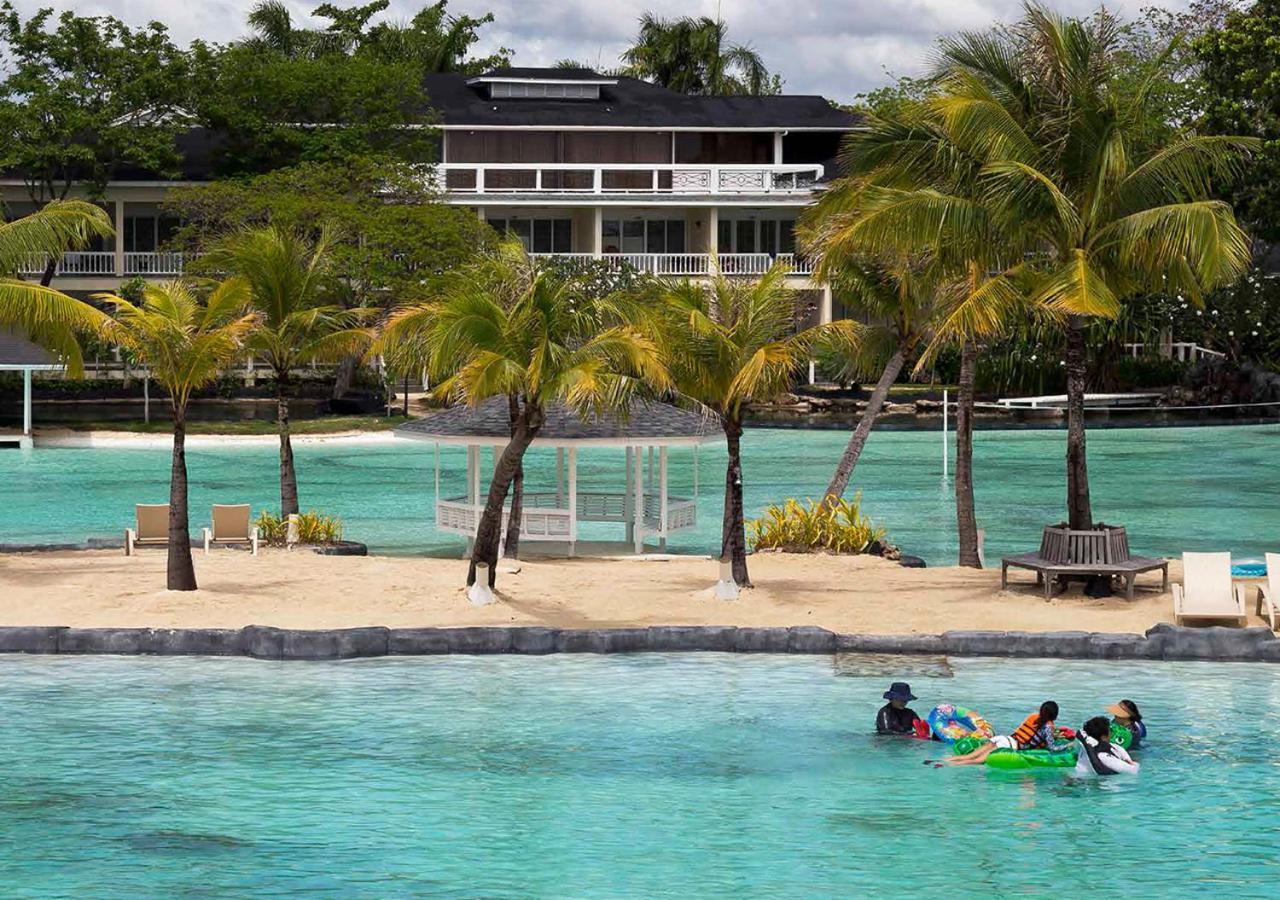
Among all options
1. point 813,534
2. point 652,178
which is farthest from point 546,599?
point 652,178

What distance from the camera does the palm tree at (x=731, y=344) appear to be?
20250mm

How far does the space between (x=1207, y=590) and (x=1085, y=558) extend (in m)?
1.98

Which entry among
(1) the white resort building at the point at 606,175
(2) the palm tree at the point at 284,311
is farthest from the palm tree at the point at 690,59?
(2) the palm tree at the point at 284,311

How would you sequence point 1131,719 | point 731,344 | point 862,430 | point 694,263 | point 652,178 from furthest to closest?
point 652,178, point 694,263, point 862,430, point 731,344, point 1131,719

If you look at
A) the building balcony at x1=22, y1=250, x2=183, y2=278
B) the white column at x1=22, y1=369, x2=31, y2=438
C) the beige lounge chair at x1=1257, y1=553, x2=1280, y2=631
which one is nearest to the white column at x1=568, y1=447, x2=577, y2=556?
the beige lounge chair at x1=1257, y1=553, x2=1280, y2=631

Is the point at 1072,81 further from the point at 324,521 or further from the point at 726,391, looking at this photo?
the point at 324,521

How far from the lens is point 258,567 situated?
24.3m

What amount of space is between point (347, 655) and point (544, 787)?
4.91 m

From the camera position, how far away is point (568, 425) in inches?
1057

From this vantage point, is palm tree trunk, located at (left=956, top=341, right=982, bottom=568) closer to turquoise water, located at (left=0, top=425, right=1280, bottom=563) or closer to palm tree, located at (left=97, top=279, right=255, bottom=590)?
turquoise water, located at (left=0, top=425, right=1280, bottom=563)

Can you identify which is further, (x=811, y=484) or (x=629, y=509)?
(x=811, y=484)

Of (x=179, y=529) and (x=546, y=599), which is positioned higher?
(x=179, y=529)

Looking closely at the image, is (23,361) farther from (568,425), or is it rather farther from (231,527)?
(568,425)

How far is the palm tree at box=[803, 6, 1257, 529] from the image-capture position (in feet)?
67.8
